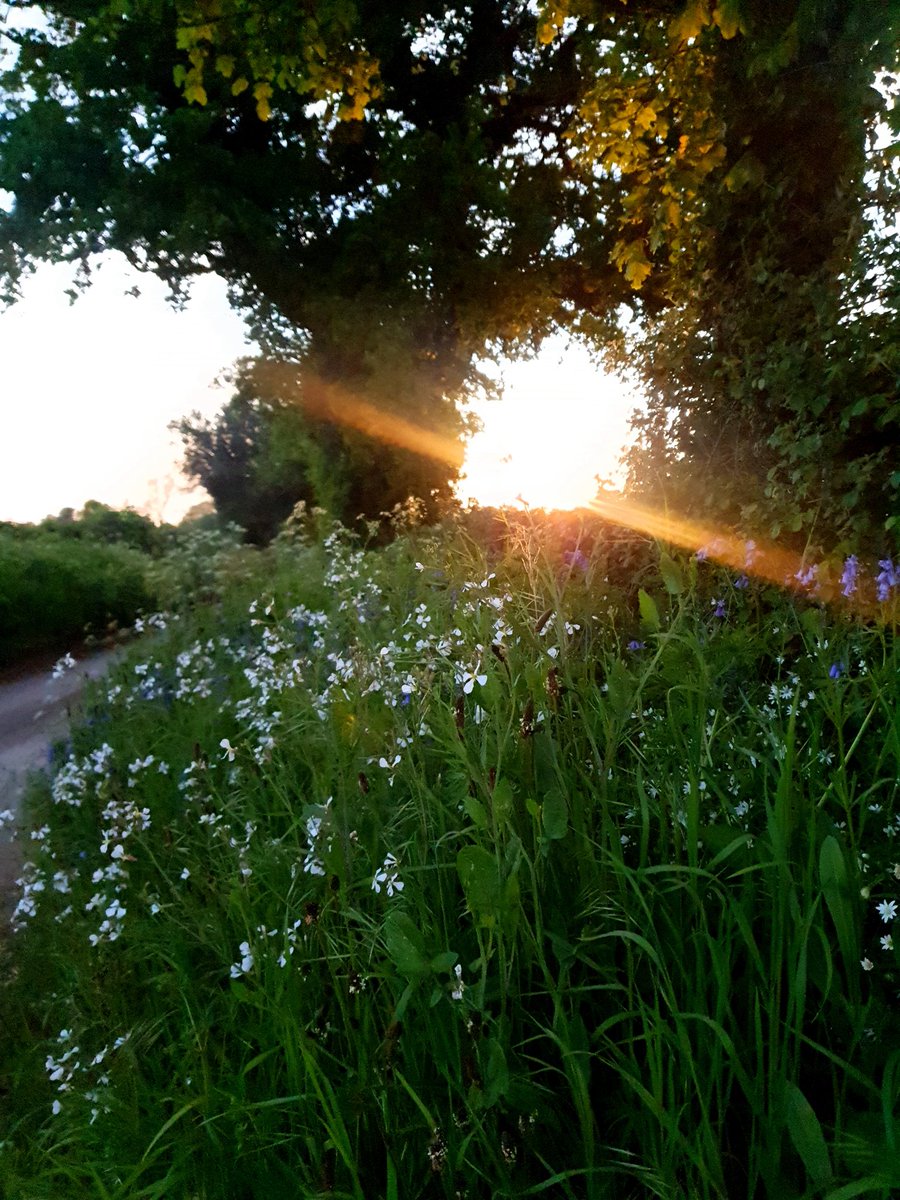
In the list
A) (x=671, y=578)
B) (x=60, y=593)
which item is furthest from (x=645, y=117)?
(x=60, y=593)

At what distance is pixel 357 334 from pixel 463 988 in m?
12.0

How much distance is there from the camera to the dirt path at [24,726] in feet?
16.0

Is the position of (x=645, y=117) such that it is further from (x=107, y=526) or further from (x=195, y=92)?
(x=107, y=526)

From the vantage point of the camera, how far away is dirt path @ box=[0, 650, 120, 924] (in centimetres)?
487

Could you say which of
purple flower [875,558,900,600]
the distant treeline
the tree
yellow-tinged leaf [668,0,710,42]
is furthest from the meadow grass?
the tree

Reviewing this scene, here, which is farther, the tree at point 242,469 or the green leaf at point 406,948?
the tree at point 242,469

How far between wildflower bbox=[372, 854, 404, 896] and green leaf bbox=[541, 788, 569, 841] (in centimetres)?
47

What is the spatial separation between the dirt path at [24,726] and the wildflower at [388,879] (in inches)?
115

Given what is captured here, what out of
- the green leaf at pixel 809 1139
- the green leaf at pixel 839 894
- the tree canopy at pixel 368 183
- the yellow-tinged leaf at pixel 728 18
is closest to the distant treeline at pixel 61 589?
the tree canopy at pixel 368 183

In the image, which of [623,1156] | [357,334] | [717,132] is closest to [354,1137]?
[623,1156]

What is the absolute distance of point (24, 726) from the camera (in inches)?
306

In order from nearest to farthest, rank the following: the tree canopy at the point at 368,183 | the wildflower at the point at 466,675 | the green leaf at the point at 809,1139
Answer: the green leaf at the point at 809,1139 < the wildflower at the point at 466,675 < the tree canopy at the point at 368,183

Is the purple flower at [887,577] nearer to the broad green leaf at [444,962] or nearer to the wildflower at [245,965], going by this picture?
the broad green leaf at [444,962]

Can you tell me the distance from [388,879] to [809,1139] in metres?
1.07
